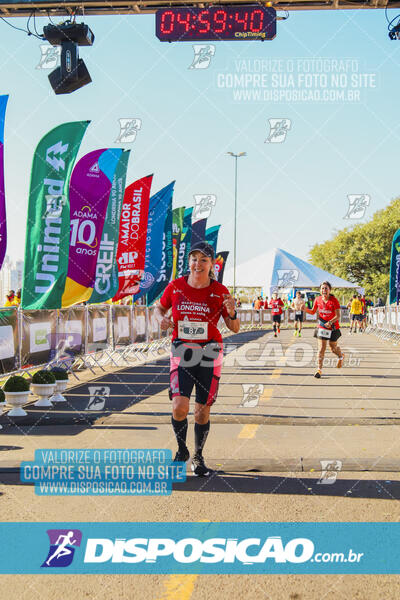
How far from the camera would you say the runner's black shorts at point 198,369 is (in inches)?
241

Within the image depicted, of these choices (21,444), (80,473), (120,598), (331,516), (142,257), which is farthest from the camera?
(142,257)

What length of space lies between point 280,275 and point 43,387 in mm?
45081

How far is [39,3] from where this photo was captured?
423 inches

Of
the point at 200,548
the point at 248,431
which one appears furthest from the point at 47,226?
the point at 200,548

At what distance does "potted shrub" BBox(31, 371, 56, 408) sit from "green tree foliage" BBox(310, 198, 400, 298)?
65.2 metres

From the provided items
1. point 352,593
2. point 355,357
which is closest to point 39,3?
point 352,593

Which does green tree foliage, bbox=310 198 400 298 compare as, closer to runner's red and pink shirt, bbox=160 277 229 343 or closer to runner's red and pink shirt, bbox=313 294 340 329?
runner's red and pink shirt, bbox=313 294 340 329

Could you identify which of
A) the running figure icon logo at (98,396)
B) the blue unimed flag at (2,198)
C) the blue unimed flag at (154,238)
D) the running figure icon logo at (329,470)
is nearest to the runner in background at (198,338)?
the running figure icon logo at (329,470)

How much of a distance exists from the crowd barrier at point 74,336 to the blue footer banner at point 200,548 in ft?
21.0

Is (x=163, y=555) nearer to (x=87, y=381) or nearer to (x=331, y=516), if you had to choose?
(x=331, y=516)

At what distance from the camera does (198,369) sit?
615 centimetres

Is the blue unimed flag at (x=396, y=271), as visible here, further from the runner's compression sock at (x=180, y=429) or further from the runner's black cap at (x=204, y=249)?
the runner's compression sock at (x=180, y=429)

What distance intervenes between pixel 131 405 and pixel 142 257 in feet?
30.5

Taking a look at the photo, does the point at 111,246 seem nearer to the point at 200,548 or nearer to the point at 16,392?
the point at 16,392
